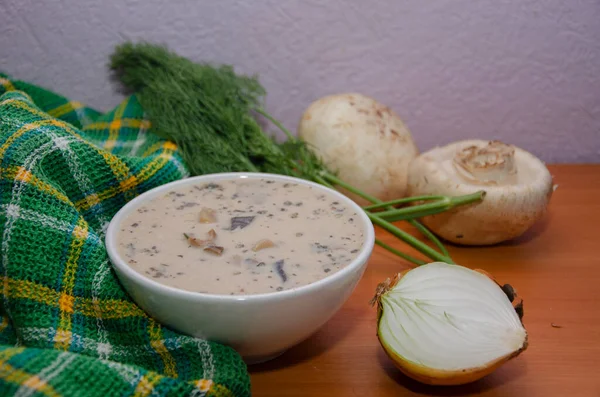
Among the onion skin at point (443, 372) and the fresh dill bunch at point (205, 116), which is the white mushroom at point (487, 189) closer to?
the fresh dill bunch at point (205, 116)

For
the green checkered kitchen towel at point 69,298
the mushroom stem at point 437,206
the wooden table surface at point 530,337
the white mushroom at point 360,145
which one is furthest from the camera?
the white mushroom at point 360,145

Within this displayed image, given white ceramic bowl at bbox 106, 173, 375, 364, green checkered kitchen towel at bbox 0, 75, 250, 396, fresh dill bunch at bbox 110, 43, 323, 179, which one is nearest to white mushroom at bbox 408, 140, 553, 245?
fresh dill bunch at bbox 110, 43, 323, 179

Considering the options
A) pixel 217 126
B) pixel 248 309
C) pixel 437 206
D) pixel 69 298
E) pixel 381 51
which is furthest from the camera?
pixel 381 51

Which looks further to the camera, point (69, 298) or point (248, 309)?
point (69, 298)

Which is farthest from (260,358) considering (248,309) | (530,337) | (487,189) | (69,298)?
(487,189)

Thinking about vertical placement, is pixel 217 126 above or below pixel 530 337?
above

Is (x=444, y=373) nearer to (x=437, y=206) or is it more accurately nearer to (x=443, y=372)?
(x=443, y=372)

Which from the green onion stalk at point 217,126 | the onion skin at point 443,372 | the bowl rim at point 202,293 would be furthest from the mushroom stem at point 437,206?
the onion skin at point 443,372
